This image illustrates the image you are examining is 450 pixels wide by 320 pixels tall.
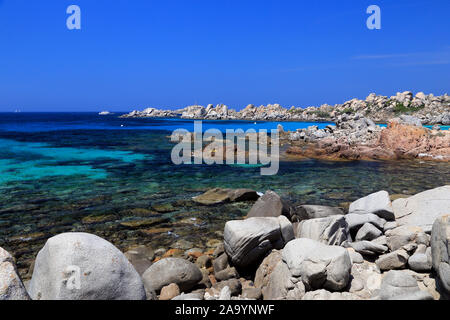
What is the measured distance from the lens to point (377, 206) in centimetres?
830

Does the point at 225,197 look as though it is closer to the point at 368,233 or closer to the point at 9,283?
the point at 368,233

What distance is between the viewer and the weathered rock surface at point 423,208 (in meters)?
7.46

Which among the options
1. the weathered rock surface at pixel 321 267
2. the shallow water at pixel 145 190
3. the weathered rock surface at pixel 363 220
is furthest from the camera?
the shallow water at pixel 145 190

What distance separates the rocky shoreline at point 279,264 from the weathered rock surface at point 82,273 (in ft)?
0.05

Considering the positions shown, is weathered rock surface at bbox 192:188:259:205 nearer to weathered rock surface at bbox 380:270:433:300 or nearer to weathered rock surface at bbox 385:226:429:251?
weathered rock surface at bbox 385:226:429:251

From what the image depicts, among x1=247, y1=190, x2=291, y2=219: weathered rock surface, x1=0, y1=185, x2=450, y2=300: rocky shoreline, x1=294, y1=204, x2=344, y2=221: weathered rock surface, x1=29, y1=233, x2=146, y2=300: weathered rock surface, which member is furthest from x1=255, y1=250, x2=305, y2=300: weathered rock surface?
x1=294, y1=204, x2=344, y2=221: weathered rock surface

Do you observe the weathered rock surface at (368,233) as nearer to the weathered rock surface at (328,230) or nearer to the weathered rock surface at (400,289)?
the weathered rock surface at (328,230)

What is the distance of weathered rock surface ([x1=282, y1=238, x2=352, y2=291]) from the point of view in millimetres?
5465

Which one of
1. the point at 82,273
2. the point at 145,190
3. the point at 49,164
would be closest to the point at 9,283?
the point at 82,273

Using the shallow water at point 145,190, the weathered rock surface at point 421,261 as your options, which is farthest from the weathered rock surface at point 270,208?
the weathered rock surface at point 421,261

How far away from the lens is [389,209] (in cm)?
806

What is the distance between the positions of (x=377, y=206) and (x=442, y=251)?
3321 millimetres

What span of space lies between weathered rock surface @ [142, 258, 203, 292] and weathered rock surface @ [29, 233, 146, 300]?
3.81 feet
